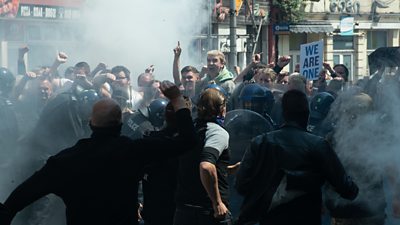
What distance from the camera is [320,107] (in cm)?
657

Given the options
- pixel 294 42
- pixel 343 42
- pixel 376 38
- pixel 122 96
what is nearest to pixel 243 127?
pixel 122 96

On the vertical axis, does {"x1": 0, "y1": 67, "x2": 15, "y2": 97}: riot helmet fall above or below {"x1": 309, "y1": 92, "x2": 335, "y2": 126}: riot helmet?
above

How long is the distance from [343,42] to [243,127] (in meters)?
24.6

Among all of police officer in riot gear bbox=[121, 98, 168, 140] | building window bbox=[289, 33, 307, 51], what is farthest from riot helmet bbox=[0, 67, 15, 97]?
building window bbox=[289, 33, 307, 51]

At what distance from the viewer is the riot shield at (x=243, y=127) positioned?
21.2 ft

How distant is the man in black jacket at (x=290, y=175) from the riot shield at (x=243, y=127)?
189 cm

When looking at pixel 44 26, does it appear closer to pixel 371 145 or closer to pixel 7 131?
pixel 7 131

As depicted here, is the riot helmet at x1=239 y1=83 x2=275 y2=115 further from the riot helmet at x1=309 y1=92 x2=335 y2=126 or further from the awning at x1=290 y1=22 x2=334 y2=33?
the awning at x1=290 y1=22 x2=334 y2=33

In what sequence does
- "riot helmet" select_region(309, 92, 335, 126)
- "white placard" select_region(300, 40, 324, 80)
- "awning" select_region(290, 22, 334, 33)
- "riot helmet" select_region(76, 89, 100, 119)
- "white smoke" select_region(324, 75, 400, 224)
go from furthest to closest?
"awning" select_region(290, 22, 334, 33), "white placard" select_region(300, 40, 324, 80), "riot helmet" select_region(76, 89, 100, 119), "riot helmet" select_region(309, 92, 335, 126), "white smoke" select_region(324, 75, 400, 224)

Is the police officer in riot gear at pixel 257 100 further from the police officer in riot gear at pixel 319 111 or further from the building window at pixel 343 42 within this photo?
the building window at pixel 343 42

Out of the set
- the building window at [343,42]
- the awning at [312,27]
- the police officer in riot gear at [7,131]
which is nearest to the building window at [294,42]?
the awning at [312,27]

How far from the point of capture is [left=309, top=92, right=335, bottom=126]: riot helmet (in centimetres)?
651

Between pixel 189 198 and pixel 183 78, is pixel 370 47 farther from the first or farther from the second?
pixel 189 198

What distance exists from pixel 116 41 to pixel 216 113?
1156 cm
